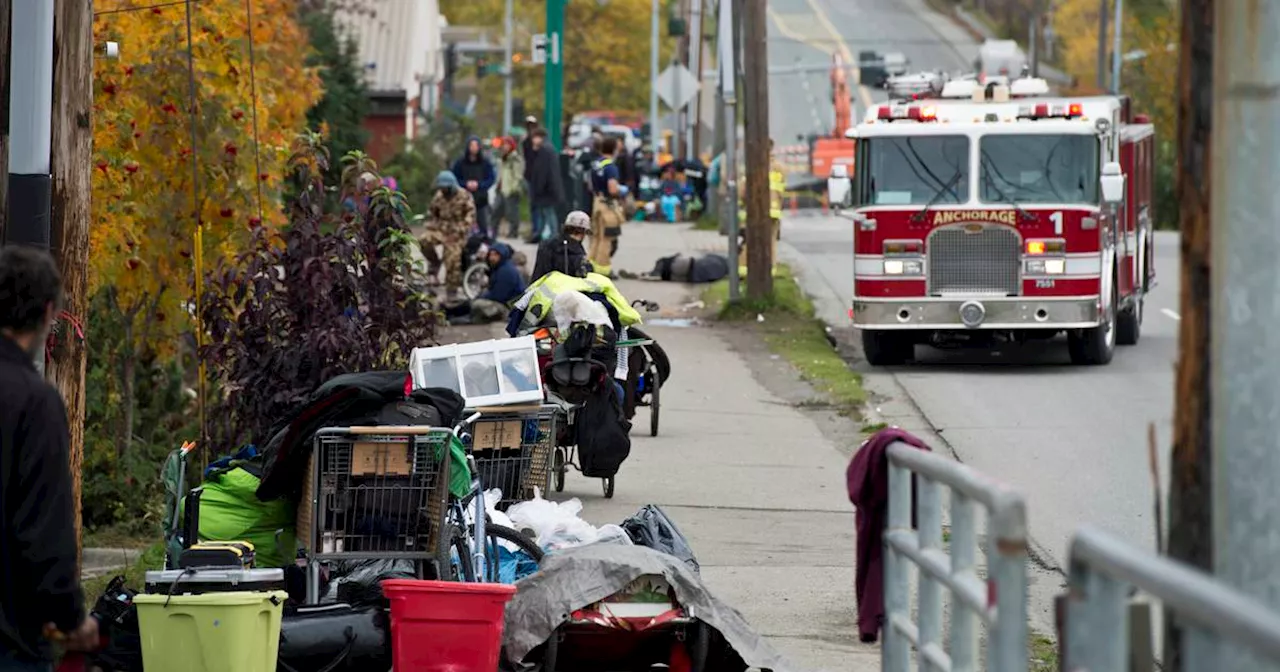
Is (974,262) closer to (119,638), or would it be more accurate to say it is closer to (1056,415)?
(1056,415)

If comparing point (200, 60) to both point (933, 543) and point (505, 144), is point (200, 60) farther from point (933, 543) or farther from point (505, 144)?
point (505, 144)

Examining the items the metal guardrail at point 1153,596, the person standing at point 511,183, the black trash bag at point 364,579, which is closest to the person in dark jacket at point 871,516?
the metal guardrail at point 1153,596

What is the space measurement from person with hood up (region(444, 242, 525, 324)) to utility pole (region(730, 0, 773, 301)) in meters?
3.36

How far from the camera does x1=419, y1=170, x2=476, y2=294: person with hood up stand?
25.8m

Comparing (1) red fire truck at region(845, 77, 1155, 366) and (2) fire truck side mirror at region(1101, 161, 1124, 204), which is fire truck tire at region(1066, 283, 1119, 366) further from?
(2) fire truck side mirror at region(1101, 161, 1124, 204)

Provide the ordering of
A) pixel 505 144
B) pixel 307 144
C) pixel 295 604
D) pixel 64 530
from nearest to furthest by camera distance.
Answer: pixel 64 530
pixel 295 604
pixel 307 144
pixel 505 144

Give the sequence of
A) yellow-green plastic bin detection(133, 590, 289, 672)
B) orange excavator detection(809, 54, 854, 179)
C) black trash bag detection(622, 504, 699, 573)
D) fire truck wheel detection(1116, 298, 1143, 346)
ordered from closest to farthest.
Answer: yellow-green plastic bin detection(133, 590, 289, 672) < black trash bag detection(622, 504, 699, 573) < fire truck wheel detection(1116, 298, 1143, 346) < orange excavator detection(809, 54, 854, 179)

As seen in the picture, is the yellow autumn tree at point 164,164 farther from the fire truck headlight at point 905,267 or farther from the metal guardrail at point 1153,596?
the metal guardrail at point 1153,596

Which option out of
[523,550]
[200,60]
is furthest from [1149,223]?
[523,550]

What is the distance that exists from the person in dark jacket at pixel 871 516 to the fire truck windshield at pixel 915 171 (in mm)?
13996

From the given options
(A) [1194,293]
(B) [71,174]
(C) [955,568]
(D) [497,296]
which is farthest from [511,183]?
(A) [1194,293]

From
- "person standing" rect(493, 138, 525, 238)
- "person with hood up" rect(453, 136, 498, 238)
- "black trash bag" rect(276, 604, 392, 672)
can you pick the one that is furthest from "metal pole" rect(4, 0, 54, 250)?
"person standing" rect(493, 138, 525, 238)

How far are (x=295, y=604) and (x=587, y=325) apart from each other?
14.9 ft

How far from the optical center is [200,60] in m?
17.3
